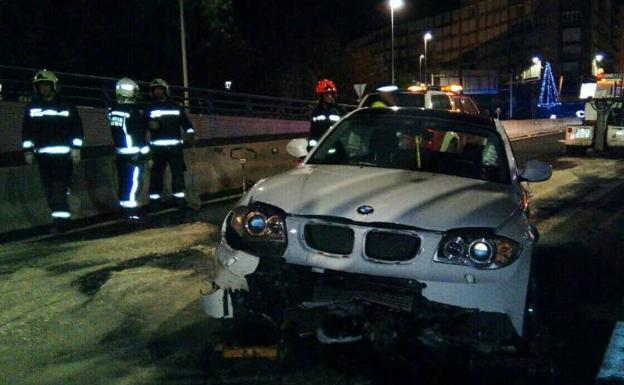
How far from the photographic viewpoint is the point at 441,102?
15375mm

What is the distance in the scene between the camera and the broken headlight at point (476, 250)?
411 centimetres

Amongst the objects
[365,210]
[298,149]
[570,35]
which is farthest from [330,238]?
[570,35]

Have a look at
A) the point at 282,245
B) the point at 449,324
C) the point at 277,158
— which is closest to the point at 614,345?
the point at 449,324

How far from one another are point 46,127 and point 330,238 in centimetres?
580

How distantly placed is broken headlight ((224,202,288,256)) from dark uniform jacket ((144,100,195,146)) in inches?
238

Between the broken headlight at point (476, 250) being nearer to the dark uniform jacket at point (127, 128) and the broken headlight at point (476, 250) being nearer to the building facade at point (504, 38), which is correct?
the dark uniform jacket at point (127, 128)

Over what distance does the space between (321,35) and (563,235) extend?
154ft

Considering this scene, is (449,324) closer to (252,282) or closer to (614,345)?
(252,282)

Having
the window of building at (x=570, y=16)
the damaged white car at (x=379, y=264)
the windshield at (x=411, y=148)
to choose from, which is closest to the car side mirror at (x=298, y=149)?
the windshield at (x=411, y=148)

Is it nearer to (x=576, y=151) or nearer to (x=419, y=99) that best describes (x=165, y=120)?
(x=419, y=99)

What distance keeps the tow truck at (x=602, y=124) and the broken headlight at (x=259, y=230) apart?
61.1ft

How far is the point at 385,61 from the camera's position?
100375 millimetres

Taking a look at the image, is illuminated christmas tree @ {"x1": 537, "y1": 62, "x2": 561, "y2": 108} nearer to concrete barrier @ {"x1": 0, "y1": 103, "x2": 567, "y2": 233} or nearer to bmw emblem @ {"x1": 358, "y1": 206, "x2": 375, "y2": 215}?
concrete barrier @ {"x1": 0, "y1": 103, "x2": 567, "y2": 233}

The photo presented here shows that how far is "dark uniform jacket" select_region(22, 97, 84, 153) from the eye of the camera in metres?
8.91
